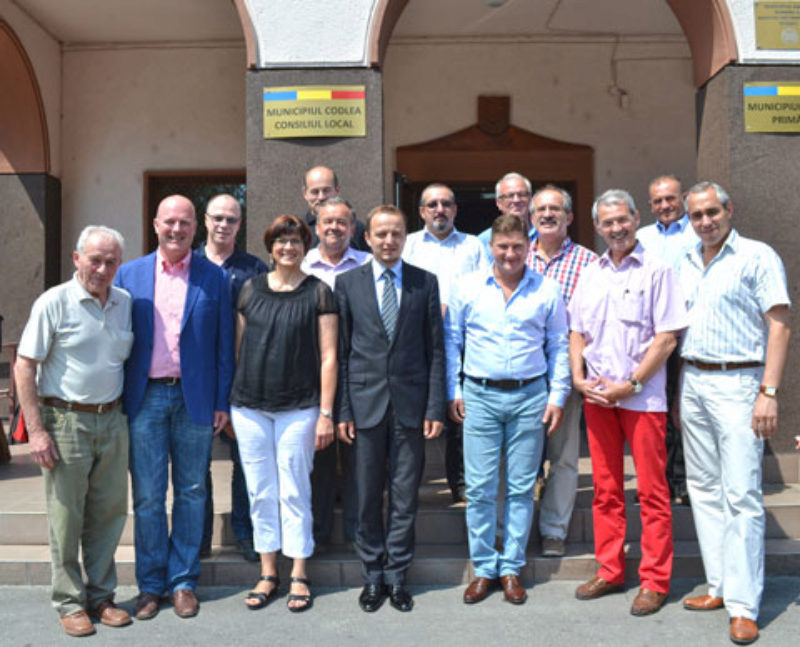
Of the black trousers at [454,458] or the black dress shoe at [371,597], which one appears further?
the black trousers at [454,458]

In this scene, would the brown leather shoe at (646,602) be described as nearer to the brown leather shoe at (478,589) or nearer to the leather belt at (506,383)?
the brown leather shoe at (478,589)

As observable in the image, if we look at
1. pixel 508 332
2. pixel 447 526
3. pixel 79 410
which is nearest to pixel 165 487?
pixel 79 410

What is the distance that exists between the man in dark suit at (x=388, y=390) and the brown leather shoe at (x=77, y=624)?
123 centimetres

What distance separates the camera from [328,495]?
13.7ft

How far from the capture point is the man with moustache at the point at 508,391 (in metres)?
3.75

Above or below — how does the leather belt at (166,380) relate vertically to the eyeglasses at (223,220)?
below

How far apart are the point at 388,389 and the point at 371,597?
99 cm

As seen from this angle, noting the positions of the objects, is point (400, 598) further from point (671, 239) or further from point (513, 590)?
point (671, 239)

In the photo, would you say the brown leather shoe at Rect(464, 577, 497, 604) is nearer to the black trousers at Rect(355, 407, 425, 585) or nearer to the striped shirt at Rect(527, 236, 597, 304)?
the black trousers at Rect(355, 407, 425, 585)

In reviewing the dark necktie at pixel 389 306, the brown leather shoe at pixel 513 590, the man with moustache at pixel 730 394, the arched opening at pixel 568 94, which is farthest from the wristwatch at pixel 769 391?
the arched opening at pixel 568 94

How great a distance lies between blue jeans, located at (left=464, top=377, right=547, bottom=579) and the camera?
3.77 metres

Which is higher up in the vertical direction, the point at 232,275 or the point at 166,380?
the point at 232,275

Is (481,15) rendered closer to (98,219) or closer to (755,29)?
(755,29)

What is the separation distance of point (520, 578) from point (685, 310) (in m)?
1.59
